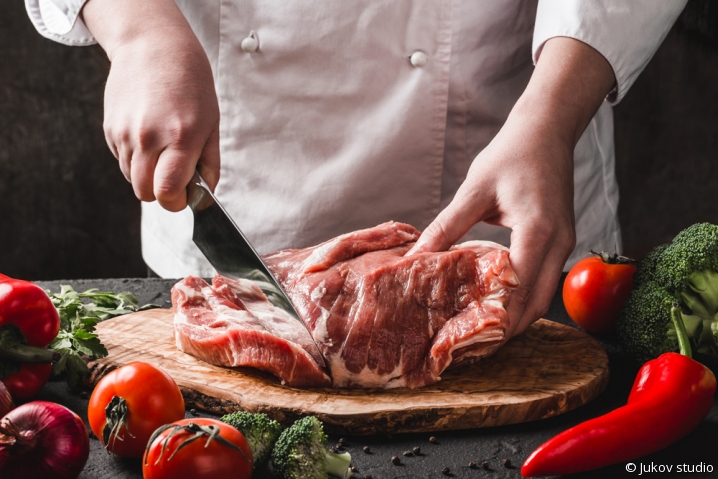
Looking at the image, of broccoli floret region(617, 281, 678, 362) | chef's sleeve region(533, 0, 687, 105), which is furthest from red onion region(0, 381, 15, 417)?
chef's sleeve region(533, 0, 687, 105)

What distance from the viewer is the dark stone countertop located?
1.50 meters

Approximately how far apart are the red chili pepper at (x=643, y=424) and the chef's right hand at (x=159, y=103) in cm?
115

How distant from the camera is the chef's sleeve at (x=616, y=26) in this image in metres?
2.19

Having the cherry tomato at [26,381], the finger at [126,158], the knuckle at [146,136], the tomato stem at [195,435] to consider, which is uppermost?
the knuckle at [146,136]

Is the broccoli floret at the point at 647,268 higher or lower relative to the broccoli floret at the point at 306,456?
higher

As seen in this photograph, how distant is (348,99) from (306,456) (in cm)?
146

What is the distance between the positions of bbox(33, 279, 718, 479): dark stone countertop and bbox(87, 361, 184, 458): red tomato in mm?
57

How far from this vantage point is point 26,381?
5.89 ft

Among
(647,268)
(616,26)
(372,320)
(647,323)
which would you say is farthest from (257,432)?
(616,26)

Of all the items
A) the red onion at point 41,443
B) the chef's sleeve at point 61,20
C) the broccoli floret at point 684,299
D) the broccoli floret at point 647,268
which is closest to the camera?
the red onion at point 41,443

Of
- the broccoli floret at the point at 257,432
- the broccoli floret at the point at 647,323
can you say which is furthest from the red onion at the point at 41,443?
the broccoli floret at the point at 647,323

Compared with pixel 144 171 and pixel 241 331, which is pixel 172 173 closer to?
pixel 144 171

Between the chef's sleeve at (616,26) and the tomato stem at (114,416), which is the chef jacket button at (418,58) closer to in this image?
the chef's sleeve at (616,26)

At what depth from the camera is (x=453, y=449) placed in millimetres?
1613
